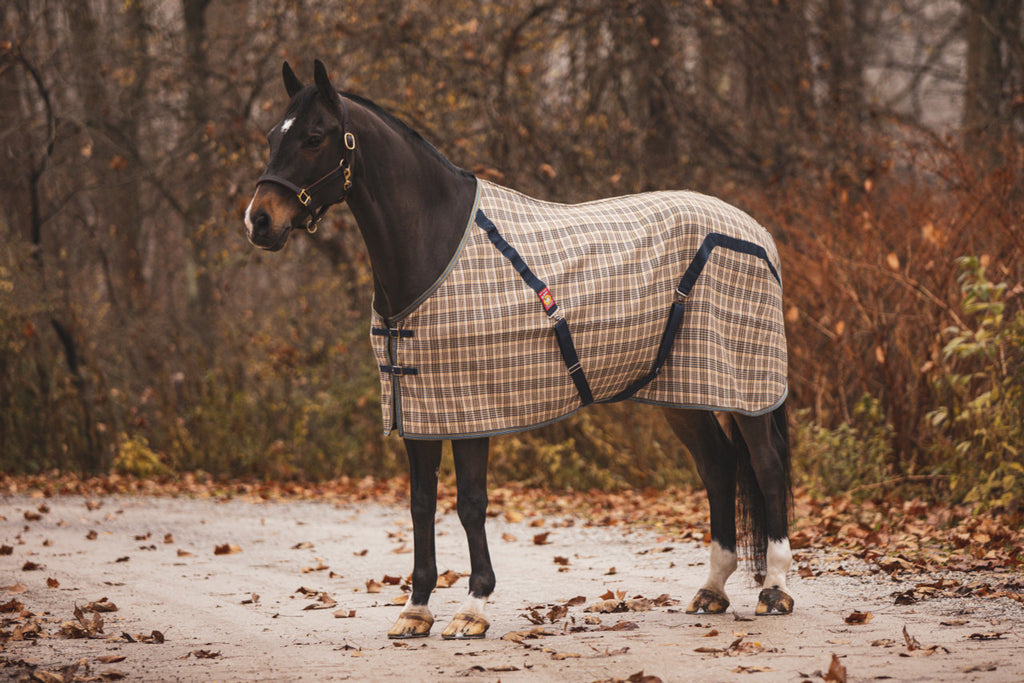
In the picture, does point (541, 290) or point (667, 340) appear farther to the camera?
point (667, 340)

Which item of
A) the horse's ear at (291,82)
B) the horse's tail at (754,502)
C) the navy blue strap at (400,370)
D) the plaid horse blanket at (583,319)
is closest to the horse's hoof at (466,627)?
the plaid horse blanket at (583,319)

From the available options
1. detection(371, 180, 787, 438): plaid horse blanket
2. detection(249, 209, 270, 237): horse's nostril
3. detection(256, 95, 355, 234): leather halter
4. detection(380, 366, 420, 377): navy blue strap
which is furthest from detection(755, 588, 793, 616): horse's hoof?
detection(249, 209, 270, 237): horse's nostril

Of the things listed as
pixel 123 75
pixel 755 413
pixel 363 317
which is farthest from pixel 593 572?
pixel 123 75

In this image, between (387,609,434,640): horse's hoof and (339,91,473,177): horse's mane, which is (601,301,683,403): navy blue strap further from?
(387,609,434,640): horse's hoof

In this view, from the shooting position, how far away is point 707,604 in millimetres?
4500

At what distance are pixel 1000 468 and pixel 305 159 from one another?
173 inches

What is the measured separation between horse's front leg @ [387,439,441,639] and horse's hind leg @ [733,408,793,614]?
4.68 feet

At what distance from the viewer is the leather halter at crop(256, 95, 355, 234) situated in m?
3.88

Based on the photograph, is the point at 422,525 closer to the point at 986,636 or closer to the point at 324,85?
the point at 324,85

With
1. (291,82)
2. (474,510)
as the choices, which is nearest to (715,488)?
(474,510)

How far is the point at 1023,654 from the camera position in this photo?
3434 mm

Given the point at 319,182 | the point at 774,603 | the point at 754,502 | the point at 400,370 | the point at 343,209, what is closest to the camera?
the point at 319,182

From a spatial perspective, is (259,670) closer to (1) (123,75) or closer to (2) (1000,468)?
(2) (1000,468)

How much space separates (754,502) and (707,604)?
20.2 inches
